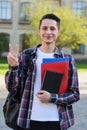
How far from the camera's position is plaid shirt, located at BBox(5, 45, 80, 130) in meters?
3.68

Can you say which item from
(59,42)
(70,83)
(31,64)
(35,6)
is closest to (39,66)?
(31,64)

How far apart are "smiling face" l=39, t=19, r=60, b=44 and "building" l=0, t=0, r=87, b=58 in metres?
43.2

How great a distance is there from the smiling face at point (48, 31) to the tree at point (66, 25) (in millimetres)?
35976

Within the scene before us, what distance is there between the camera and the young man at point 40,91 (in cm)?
366

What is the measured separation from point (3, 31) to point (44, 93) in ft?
145

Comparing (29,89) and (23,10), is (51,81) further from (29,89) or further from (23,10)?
(23,10)

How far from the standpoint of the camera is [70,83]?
149 inches

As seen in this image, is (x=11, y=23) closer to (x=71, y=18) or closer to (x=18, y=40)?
(x=18, y=40)

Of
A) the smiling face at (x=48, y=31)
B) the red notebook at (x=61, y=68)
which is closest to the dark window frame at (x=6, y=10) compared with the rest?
the smiling face at (x=48, y=31)

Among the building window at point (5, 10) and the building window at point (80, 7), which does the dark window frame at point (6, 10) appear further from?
the building window at point (80, 7)

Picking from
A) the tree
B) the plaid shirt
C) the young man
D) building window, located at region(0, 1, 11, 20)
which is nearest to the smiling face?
the young man

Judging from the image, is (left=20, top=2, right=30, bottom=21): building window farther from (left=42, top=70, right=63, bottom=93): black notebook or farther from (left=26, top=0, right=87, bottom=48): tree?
(left=42, top=70, right=63, bottom=93): black notebook

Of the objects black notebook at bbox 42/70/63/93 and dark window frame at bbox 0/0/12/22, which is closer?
black notebook at bbox 42/70/63/93

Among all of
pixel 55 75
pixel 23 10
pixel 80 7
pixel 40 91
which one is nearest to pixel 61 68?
pixel 55 75
